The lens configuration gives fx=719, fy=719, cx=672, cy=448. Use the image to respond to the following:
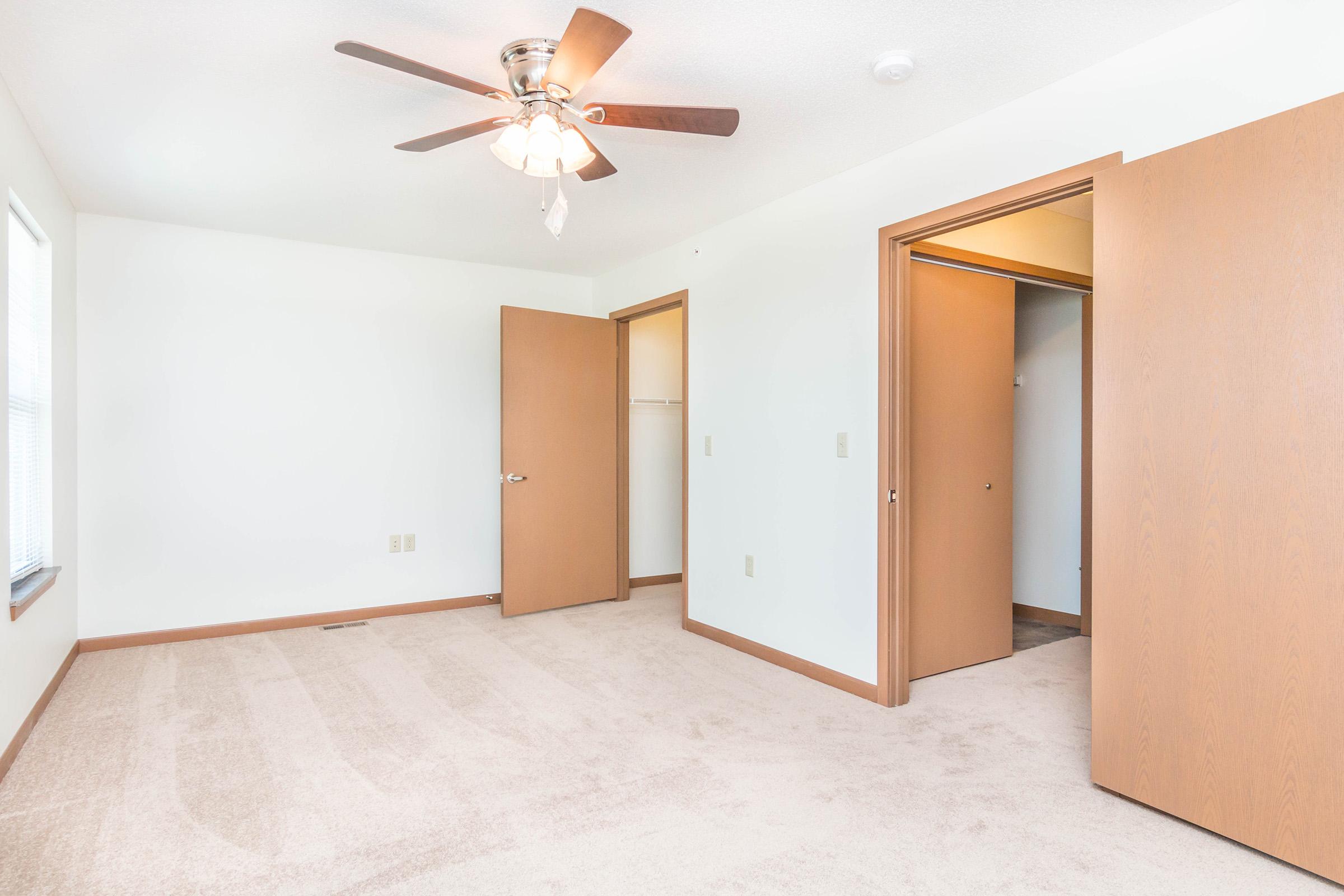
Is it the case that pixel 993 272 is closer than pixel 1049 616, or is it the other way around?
pixel 993 272

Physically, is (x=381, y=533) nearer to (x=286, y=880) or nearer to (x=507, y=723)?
(x=507, y=723)

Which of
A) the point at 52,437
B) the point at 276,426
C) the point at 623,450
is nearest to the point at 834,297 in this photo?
the point at 623,450

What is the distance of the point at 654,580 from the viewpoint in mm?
5633

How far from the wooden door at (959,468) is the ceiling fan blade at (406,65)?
6.78 ft

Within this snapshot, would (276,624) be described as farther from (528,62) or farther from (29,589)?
(528,62)

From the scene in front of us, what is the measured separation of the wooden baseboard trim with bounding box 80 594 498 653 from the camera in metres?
3.88

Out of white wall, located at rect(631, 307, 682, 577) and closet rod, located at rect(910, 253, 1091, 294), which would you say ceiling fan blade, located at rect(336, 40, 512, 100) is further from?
white wall, located at rect(631, 307, 682, 577)

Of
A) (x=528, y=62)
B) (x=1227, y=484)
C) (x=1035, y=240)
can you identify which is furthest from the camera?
(x=1035, y=240)

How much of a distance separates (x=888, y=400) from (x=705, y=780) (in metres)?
1.66

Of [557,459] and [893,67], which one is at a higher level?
[893,67]

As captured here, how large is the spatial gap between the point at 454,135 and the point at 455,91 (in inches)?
11.3

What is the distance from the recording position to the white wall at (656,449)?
552 cm

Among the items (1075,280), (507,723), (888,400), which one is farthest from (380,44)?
(1075,280)

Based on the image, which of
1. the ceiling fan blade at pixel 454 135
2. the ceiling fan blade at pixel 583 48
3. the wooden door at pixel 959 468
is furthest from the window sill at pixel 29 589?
the wooden door at pixel 959 468
